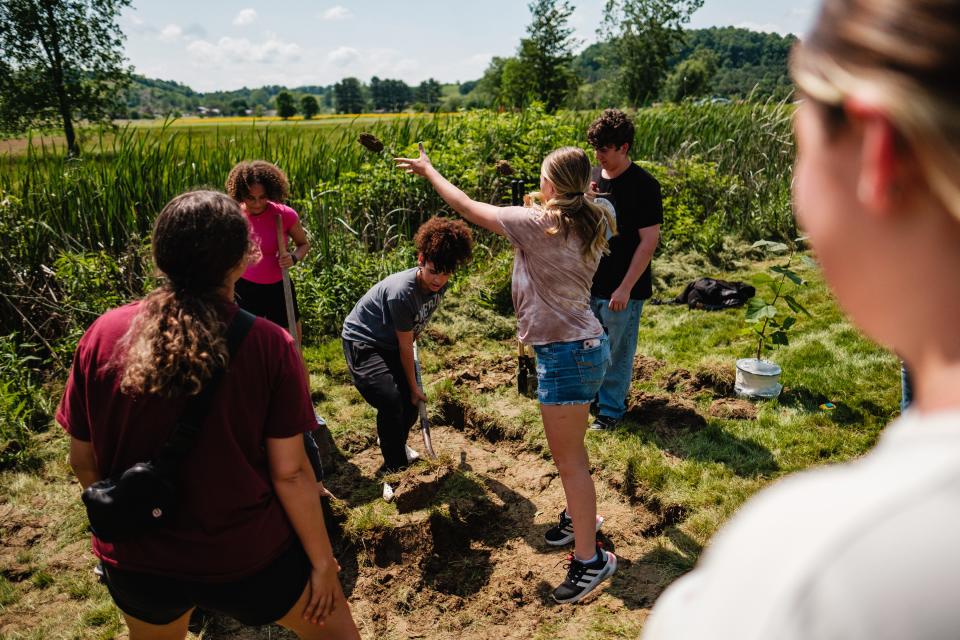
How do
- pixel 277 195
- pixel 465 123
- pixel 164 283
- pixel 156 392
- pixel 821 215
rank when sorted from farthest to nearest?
pixel 465 123 < pixel 277 195 < pixel 164 283 < pixel 156 392 < pixel 821 215

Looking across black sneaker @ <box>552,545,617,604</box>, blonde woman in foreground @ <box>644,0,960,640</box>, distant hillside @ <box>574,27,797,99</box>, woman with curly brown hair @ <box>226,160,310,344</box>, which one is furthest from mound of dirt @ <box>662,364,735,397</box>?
distant hillside @ <box>574,27,797,99</box>

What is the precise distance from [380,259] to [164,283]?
17.9 ft

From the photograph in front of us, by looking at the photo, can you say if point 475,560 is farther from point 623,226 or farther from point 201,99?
point 201,99

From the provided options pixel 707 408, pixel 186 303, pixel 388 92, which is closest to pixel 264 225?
pixel 186 303

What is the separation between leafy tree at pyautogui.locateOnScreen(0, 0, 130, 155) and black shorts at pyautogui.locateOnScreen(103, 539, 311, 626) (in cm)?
2058

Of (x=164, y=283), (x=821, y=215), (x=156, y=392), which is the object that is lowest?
(x=156, y=392)

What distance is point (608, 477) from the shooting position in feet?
14.1

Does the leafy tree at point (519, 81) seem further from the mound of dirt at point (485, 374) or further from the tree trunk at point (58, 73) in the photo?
the mound of dirt at point (485, 374)

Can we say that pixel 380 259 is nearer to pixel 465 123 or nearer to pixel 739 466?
pixel 465 123

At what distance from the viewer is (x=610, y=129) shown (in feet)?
13.8

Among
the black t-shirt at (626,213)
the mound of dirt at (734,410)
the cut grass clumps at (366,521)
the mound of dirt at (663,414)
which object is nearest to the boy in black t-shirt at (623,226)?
the black t-shirt at (626,213)

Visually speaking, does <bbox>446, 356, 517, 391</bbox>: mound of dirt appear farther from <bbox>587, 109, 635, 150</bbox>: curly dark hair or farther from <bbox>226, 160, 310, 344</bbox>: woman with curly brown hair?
<bbox>587, 109, 635, 150</bbox>: curly dark hair

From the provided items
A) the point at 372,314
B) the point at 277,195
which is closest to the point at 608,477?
the point at 372,314

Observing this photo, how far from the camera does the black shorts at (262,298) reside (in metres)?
4.50
